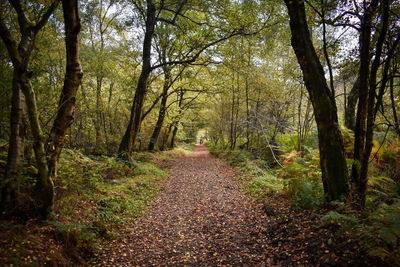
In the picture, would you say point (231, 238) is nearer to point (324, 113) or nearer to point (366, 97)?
point (324, 113)

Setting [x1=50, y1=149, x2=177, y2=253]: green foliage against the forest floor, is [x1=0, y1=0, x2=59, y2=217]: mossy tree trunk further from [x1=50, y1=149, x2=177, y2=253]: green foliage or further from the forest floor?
the forest floor

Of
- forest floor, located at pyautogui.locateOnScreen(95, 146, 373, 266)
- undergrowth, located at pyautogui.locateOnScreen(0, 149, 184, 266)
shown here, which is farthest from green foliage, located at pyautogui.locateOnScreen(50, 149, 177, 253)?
forest floor, located at pyautogui.locateOnScreen(95, 146, 373, 266)

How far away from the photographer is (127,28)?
1040cm

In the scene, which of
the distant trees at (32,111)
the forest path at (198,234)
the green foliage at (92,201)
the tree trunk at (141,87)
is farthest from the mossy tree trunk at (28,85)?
the tree trunk at (141,87)

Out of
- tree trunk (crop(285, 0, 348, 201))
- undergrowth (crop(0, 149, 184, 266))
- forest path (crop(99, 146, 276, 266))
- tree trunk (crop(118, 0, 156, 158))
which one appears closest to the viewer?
undergrowth (crop(0, 149, 184, 266))

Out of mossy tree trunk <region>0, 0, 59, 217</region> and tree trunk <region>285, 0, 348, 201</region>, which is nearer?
mossy tree trunk <region>0, 0, 59, 217</region>

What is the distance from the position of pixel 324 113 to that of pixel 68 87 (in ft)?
16.2

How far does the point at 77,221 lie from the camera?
153 inches

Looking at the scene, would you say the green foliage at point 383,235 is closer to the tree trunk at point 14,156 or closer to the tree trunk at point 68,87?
the tree trunk at point 68,87

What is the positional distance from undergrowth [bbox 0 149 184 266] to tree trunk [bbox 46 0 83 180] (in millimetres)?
667

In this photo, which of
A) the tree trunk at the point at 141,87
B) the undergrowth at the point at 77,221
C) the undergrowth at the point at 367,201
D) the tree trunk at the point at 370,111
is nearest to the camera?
the undergrowth at the point at 367,201

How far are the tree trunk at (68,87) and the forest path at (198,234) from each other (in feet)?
6.78

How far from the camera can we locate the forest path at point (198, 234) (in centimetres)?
357

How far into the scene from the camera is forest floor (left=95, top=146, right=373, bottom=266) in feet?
10.2
